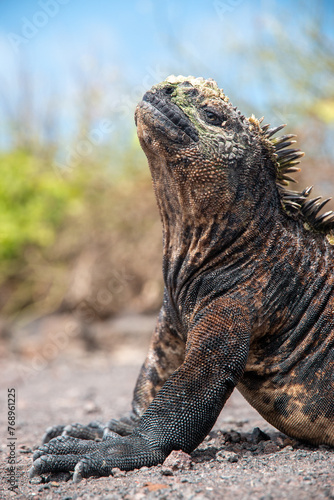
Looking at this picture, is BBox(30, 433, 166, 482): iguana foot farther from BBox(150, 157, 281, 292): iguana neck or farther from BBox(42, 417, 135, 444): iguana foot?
BBox(150, 157, 281, 292): iguana neck

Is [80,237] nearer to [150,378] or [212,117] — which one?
[150,378]

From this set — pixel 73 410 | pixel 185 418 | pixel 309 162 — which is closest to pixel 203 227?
pixel 185 418

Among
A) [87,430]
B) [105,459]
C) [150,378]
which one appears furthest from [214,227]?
[87,430]

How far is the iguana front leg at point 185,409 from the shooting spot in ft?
11.9

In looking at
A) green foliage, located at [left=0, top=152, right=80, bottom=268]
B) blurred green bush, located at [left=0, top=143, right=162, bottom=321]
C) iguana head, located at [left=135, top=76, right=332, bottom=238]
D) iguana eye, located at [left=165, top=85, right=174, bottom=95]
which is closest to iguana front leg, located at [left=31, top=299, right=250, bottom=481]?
iguana head, located at [left=135, top=76, right=332, bottom=238]

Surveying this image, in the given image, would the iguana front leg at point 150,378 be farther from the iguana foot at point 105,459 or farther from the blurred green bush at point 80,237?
the blurred green bush at point 80,237

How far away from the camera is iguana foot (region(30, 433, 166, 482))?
354 centimetres

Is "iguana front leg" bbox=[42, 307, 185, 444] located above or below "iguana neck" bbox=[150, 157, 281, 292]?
below

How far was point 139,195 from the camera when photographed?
49.4ft

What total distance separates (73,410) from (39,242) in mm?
9152

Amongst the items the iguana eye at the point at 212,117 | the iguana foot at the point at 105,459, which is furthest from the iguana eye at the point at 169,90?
the iguana foot at the point at 105,459

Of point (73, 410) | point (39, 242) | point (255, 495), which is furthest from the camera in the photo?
point (39, 242)

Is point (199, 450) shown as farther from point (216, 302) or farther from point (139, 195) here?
point (139, 195)

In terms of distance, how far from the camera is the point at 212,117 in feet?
14.6
